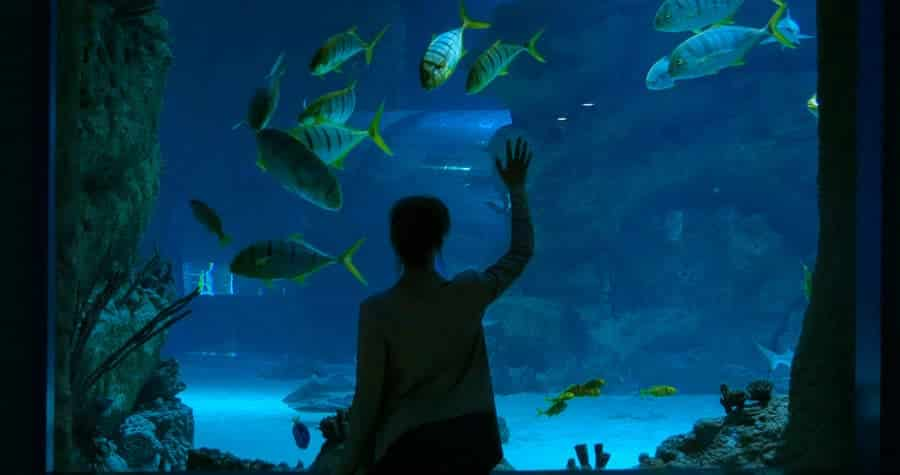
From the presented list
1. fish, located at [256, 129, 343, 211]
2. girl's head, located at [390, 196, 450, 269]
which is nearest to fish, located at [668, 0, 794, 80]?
fish, located at [256, 129, 343, 211]

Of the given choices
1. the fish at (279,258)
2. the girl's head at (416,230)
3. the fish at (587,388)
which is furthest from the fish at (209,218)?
the fish at (587,388)

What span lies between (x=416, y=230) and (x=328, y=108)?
2603mm

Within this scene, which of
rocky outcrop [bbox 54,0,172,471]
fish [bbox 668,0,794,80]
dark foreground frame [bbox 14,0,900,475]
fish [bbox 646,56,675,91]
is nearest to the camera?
dark foreground frame [bbox 14,0,900,475]

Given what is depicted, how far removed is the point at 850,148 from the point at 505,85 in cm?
1295

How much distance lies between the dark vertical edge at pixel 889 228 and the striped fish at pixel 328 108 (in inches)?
110

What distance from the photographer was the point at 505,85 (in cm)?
1584

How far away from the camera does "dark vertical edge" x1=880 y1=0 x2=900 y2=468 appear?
259 centimetres

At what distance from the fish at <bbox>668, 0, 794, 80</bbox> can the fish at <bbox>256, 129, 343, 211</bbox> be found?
320 centimetres

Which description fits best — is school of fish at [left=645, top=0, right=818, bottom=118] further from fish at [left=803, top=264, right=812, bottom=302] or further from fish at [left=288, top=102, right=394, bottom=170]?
fish at [left=288, top=102, right=394, bottom=170]

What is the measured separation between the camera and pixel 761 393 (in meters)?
4.68

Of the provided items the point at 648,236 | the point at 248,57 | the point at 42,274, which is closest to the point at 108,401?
the point at 42,274

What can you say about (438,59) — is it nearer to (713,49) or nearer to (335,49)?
(335,49)

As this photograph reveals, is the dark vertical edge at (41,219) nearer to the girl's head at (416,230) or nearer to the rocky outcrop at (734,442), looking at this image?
the girl's head at (416,230)

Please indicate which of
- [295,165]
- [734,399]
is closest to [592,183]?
[734,399]
